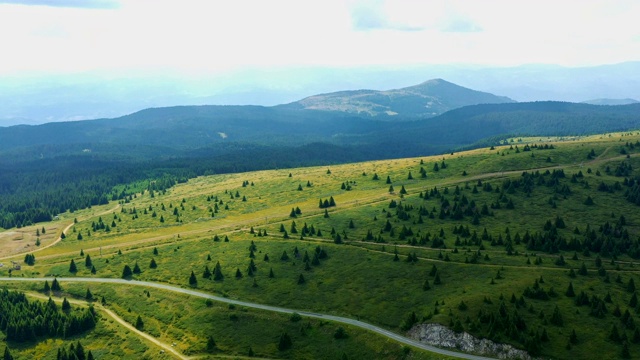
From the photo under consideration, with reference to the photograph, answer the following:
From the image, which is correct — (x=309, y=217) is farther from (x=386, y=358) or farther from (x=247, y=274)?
(x=386, y=358)

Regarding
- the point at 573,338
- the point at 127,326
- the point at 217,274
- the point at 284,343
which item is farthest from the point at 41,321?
the point at 573,338

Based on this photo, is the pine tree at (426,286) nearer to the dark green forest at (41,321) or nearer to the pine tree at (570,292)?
the pine tree at (570,292)

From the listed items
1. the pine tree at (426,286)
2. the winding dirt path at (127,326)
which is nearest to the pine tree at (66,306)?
the winding dirt path at (127,326)

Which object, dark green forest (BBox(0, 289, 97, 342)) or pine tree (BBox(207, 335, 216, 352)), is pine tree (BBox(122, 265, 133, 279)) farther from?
pine tree (BBox(207, 335, 216, 352))

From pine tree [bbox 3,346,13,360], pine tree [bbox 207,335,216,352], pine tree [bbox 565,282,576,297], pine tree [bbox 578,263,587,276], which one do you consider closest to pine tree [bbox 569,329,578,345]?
pine tree [bbox 565,282,576,297]

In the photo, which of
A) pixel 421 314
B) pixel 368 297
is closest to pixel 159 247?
pixel 368 297

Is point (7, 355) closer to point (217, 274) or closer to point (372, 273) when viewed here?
point (217, 274)

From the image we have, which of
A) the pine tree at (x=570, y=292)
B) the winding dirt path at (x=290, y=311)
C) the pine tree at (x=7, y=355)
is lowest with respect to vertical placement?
the pine tree at (x=7, y=355)

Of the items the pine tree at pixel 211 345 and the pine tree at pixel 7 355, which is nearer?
the pine tree at pixel 211 345
